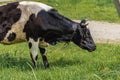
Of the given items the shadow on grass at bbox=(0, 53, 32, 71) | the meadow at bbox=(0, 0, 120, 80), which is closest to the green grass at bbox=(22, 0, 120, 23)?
the meadow at bbox=(0, 0, 120, 80)

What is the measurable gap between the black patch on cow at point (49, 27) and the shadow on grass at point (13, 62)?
1.88 ft

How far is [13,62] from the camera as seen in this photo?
9.54 m

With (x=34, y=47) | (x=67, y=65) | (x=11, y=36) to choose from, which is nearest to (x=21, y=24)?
(x=11, y=36)

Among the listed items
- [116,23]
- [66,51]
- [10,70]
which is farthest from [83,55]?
[116,23]

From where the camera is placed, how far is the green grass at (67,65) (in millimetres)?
7477

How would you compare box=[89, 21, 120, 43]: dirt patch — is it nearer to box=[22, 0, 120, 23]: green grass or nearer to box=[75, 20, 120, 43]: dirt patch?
box=[75, 20, 120, 43]: dirt patch

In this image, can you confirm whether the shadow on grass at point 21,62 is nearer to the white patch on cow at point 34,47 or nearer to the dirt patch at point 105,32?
the white patch on cow at point 34,47

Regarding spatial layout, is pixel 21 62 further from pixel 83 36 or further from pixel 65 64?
pixel 83 36

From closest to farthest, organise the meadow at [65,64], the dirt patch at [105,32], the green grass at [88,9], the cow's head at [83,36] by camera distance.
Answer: the meadow at [65,64]
the cow's head at [83,36]
the dirt patch at [105,32]
the green grass at [88,9]

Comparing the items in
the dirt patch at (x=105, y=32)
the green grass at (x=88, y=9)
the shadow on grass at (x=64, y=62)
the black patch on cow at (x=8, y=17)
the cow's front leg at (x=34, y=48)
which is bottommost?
the green grass at (x=88, y=9)

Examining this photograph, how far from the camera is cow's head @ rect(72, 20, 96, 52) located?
9242 mm

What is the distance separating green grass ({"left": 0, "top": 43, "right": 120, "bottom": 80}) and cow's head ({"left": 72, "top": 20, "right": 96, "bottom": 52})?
0.33 m

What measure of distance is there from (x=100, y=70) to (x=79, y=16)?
10429 mm

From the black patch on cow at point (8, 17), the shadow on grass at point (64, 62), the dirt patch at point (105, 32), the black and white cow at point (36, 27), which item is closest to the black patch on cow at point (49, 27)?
A: the black and white cow at point (36, 27)
